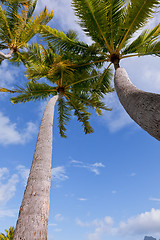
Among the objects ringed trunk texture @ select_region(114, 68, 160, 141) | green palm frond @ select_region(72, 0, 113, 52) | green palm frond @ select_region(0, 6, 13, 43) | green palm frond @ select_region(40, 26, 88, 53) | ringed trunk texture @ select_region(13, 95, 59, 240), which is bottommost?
ringed trunk texture @ select_region(13, 95, 59, 240)

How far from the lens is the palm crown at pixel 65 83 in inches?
297

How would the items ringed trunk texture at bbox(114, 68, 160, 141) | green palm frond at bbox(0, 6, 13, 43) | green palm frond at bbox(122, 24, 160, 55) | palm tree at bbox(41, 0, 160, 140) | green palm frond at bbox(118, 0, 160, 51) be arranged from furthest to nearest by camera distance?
green palm frond at bbox(0, 6, 13, 43)
green palm frond at bbox(122, 24, 160, 55)
green palm frond at bbox(118, 0, 160, 51)
palm tree at bbox(41, 0, 160, 140)
ringed trunk texture at bbox(114, 68, 160, 141)

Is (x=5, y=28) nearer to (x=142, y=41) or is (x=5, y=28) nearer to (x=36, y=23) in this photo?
(x=36, y=23)

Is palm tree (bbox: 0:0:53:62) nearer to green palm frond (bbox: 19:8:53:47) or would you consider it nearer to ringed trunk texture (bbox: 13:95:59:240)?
green palm frond (bbox: 19:8:53:47)

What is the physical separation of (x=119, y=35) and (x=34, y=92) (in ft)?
15.8

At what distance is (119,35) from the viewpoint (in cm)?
632

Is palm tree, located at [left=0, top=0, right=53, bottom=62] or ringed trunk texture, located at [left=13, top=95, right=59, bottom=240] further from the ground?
palm tree, located at [left=0, top=0, right=53, bottom=62]

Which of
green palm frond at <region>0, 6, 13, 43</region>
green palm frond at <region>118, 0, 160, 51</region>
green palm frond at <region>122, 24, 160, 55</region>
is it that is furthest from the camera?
green palm frond at <region>0, 6, 13, 43</region>

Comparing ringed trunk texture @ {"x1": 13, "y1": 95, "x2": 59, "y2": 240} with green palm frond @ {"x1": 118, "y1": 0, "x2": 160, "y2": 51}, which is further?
green palm frond @ {"x1": 118, "y1": 0, "x2": 160, "y2": 51}

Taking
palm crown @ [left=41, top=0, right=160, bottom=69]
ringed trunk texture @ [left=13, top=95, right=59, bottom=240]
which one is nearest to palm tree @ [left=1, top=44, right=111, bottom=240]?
ringed trunk texture @ [left=13, top=95, right=59, bottom=240]

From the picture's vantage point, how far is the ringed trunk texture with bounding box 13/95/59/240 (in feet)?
8.32

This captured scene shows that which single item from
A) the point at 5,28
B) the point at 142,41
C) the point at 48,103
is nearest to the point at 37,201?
the point at 48,103

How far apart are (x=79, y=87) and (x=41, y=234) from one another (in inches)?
298

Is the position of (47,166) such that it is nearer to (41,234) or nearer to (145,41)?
(41,234)
